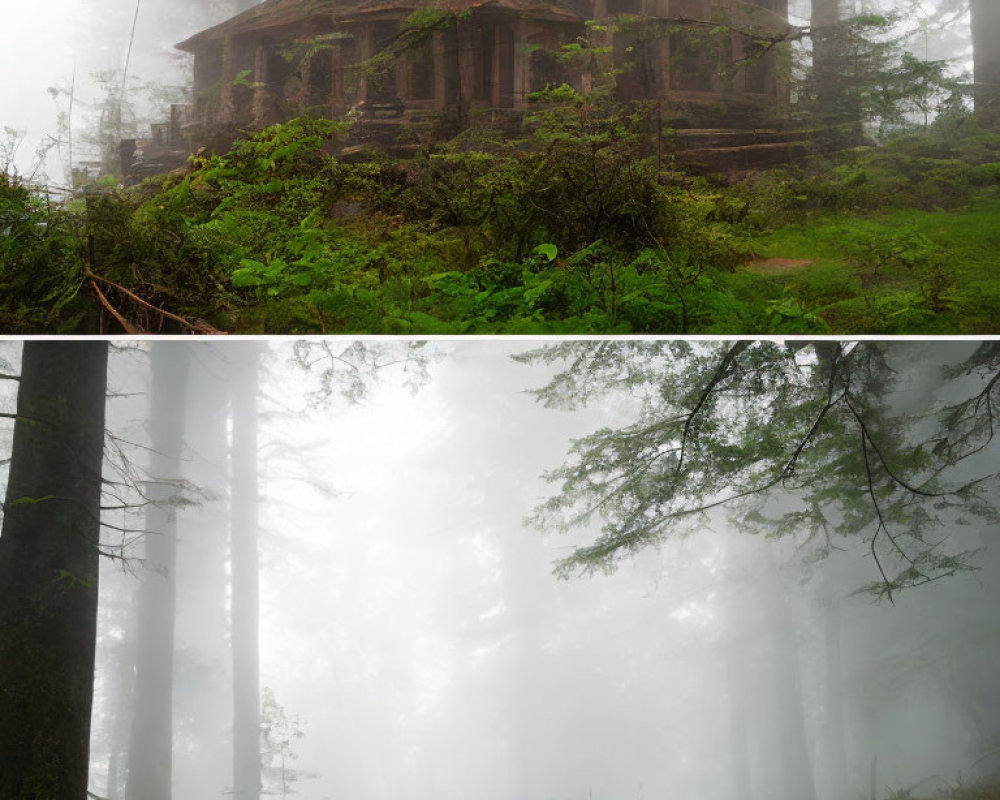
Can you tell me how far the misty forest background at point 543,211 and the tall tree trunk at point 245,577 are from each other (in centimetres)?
24

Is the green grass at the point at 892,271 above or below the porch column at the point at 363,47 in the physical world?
below

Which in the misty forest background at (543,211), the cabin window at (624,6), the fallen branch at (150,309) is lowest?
the fallen branch at (150,309)

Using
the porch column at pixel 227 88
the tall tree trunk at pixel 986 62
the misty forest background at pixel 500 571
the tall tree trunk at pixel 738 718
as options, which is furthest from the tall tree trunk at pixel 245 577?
the tall tree trunk at pixel 986 62

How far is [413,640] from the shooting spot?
8.13ft

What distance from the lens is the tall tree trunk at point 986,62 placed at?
278cm

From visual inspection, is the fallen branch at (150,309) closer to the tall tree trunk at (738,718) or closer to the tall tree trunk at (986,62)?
the tall tree trunk at (738,718)

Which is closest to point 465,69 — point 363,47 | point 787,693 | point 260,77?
point 363,47

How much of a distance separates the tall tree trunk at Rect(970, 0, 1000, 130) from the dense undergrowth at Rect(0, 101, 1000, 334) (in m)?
0.07

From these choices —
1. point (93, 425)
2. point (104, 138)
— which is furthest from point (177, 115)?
point (93, 425)

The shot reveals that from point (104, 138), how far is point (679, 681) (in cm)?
279

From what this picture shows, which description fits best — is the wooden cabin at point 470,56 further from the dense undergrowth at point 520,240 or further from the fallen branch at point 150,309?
the fallen branch at point 150,309

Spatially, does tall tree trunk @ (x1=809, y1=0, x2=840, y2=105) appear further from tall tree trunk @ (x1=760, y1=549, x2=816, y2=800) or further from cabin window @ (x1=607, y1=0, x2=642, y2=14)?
tall tree trunk @ (x1=760, y1=549, x2=816, y2=800)

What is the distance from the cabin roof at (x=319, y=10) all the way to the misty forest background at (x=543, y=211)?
78mm

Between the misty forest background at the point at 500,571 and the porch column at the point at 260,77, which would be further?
the porch column at the point at 260,77
